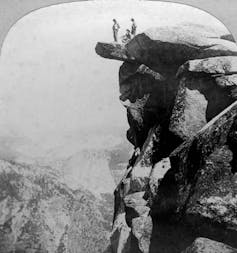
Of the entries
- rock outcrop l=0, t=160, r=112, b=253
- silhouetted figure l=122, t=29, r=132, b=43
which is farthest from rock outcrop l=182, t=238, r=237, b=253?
silhouetted figure l=122, t=29, r=132, b=43

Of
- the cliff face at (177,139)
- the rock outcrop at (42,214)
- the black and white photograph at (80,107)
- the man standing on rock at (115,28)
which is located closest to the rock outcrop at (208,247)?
the cliff face at (177,139)

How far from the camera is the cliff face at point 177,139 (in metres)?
5.54

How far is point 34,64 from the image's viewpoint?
8.37 m

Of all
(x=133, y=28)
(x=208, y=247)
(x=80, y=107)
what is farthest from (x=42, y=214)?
(x=133, y=28)

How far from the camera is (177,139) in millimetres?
8352

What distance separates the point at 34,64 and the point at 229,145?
471 centimetres

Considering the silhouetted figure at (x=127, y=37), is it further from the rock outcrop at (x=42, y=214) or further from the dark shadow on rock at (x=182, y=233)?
the dark shadow on rock at (x=182, y=233)

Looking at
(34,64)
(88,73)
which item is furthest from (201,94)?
(34,64)

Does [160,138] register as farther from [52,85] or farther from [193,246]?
[193,246]

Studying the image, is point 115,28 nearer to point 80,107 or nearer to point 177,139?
point 80,107

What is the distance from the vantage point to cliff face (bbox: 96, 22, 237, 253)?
5543mm

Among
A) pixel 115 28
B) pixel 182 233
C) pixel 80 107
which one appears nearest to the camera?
pixel 182 233

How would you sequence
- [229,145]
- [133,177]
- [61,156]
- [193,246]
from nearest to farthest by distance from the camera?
[193,246] < [229,145] < [61,156] < [133,177]

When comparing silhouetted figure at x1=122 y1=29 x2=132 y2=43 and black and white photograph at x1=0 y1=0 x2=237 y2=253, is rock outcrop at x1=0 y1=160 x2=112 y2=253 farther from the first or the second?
silhouetted figure at x1=122 y1=29 x2=132 y2=43
